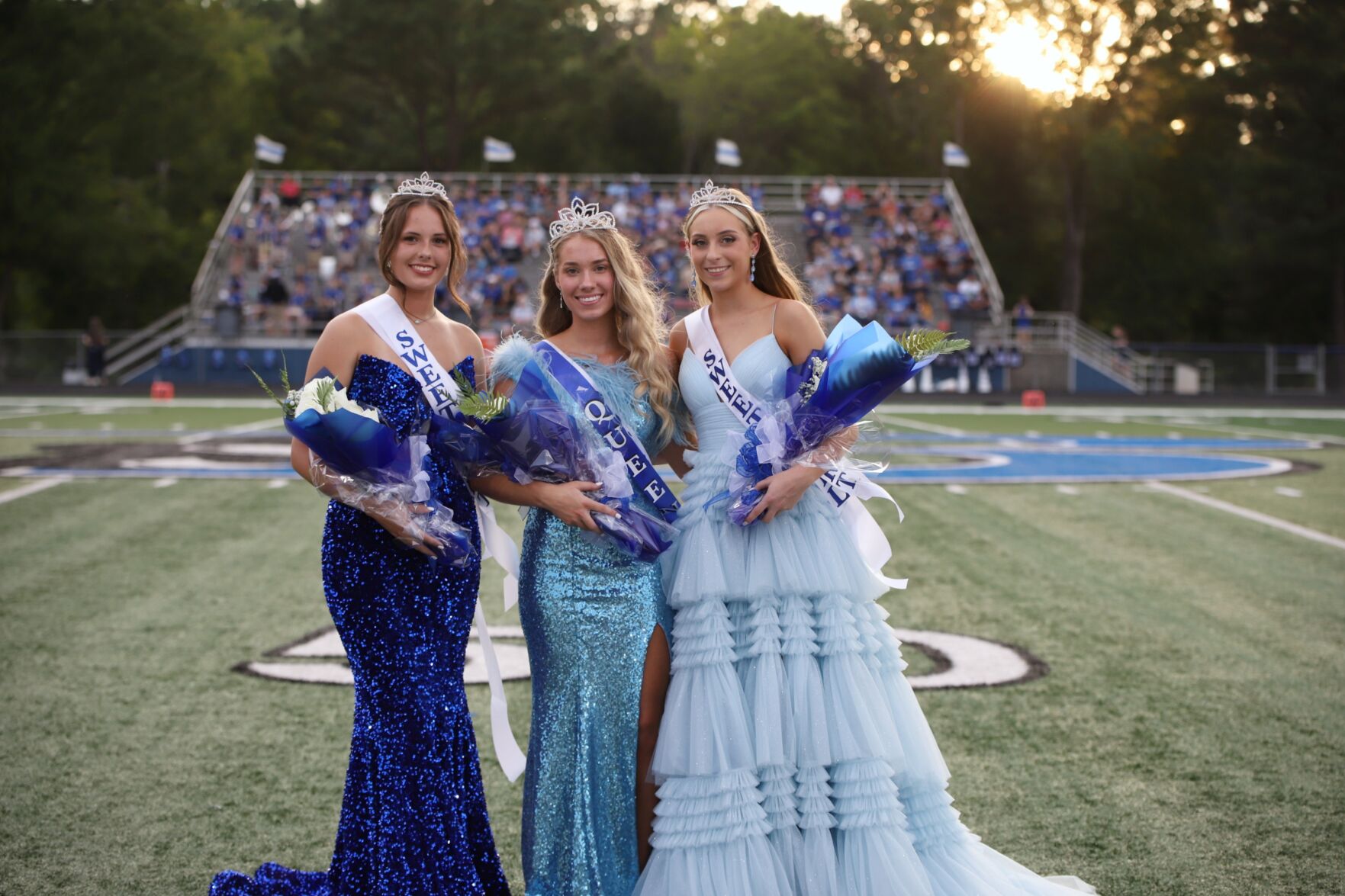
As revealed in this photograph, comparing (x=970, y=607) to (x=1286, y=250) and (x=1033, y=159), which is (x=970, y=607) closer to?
(x=1286, y=250)

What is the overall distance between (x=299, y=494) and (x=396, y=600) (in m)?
9.11

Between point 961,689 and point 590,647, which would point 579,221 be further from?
point 961,689

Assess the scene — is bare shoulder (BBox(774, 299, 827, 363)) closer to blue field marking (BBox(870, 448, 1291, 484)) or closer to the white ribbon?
the white ribbon

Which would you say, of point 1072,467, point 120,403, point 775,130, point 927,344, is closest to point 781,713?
point 927,344

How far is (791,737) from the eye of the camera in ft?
11.2

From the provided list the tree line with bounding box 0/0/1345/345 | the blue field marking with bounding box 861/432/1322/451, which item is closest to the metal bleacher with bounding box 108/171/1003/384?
the tree line with bounding box 0/0/1345/345

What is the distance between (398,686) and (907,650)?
3.91 m

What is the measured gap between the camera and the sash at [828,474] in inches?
146

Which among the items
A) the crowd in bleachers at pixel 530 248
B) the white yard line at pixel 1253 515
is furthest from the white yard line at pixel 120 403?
the white yard line at pixel 1253 515

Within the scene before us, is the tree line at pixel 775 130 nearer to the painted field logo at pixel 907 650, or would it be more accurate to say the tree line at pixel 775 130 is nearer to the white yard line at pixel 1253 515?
the white yard line at pixel 1253 515

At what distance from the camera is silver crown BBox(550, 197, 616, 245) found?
12.2 feet

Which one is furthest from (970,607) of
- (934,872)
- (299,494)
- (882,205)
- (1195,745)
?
(882,205)

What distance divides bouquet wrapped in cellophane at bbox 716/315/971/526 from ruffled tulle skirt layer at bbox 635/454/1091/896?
0.34 ft

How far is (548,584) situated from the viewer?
353 centimetres
